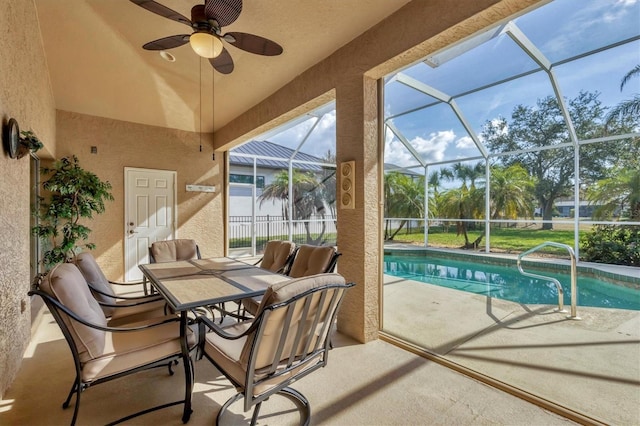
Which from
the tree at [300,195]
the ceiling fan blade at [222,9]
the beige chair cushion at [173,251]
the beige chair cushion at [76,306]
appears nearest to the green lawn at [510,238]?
the tree at [300,195]

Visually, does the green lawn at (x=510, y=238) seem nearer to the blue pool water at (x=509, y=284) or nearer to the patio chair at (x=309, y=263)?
the blue pool water at (x=509, y=284)

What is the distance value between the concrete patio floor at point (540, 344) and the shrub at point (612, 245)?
313 centimetres

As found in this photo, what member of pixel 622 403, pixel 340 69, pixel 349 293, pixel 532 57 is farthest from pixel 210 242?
pixel 532 57

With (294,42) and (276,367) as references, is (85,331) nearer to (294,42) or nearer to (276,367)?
(276,367)

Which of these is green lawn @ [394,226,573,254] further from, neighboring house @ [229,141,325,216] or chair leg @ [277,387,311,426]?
chair leg @ [277,387,311,426]

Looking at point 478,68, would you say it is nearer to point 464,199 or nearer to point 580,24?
point 580,24

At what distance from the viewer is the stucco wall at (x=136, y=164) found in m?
4.89

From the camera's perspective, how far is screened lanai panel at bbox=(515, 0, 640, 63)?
370 cm

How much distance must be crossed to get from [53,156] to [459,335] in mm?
5967

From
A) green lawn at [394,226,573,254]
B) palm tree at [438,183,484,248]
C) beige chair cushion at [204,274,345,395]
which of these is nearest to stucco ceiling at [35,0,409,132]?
beige chair cushion at [204,274,345,395]

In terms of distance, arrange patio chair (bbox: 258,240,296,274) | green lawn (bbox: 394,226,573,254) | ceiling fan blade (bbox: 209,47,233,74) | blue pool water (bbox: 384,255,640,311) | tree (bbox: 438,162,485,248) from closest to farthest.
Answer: ceiling fan blade (bbox: 209,47,233,74) < patio chair (bbox: 258,240,296,274) < blue pool water (bbox: 384,255,640,311) < green lawn (bbox: 394,226,573,254) < tree (bbox: 438,162,485,248)

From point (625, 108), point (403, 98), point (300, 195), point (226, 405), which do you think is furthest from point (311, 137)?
point (226, 405)

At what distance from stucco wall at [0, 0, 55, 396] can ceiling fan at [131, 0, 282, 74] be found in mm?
969

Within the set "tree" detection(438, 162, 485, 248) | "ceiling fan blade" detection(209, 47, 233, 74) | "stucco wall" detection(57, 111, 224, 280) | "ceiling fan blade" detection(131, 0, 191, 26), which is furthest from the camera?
"tree" detection(438, 162, 485, 248)
